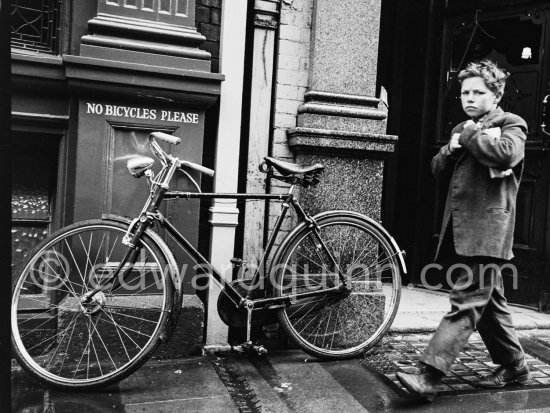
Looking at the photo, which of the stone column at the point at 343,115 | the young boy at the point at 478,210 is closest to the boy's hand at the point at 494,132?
the young boy at the point at 478,210

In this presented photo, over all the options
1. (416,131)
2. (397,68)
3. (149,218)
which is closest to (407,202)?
(416,131)

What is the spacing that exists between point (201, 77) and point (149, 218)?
3.73ft

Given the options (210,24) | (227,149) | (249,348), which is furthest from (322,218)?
(210,24)

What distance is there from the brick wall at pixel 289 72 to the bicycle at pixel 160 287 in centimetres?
38

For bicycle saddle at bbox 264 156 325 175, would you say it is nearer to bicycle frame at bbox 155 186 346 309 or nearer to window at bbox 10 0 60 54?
bicycle frame at bbox 155 186 346 309

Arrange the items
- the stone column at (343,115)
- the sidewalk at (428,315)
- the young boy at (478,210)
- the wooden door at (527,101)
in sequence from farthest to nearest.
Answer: the wooden door at (527,101) < the sidewalk at (428,315) < the stone column at (343,115) < the young boy at (478,210)

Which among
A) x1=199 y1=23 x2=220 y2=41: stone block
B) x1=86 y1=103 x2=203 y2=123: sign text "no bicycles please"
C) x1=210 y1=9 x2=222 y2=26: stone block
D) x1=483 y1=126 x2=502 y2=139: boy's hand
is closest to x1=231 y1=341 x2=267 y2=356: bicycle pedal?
x1=86 y1=103 x2=203 y2=123: sign text "no bicycles please"

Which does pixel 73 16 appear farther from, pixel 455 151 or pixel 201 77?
pixel 455 151

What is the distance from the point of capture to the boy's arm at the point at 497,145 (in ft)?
10.4

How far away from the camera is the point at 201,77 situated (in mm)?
3963

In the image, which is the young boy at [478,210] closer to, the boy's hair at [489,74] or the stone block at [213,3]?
the boy's hair at [489,74]

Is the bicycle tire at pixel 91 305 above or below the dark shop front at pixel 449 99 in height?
below

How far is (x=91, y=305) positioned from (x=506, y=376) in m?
2.56

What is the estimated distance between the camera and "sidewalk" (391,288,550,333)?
4770 millimetres
